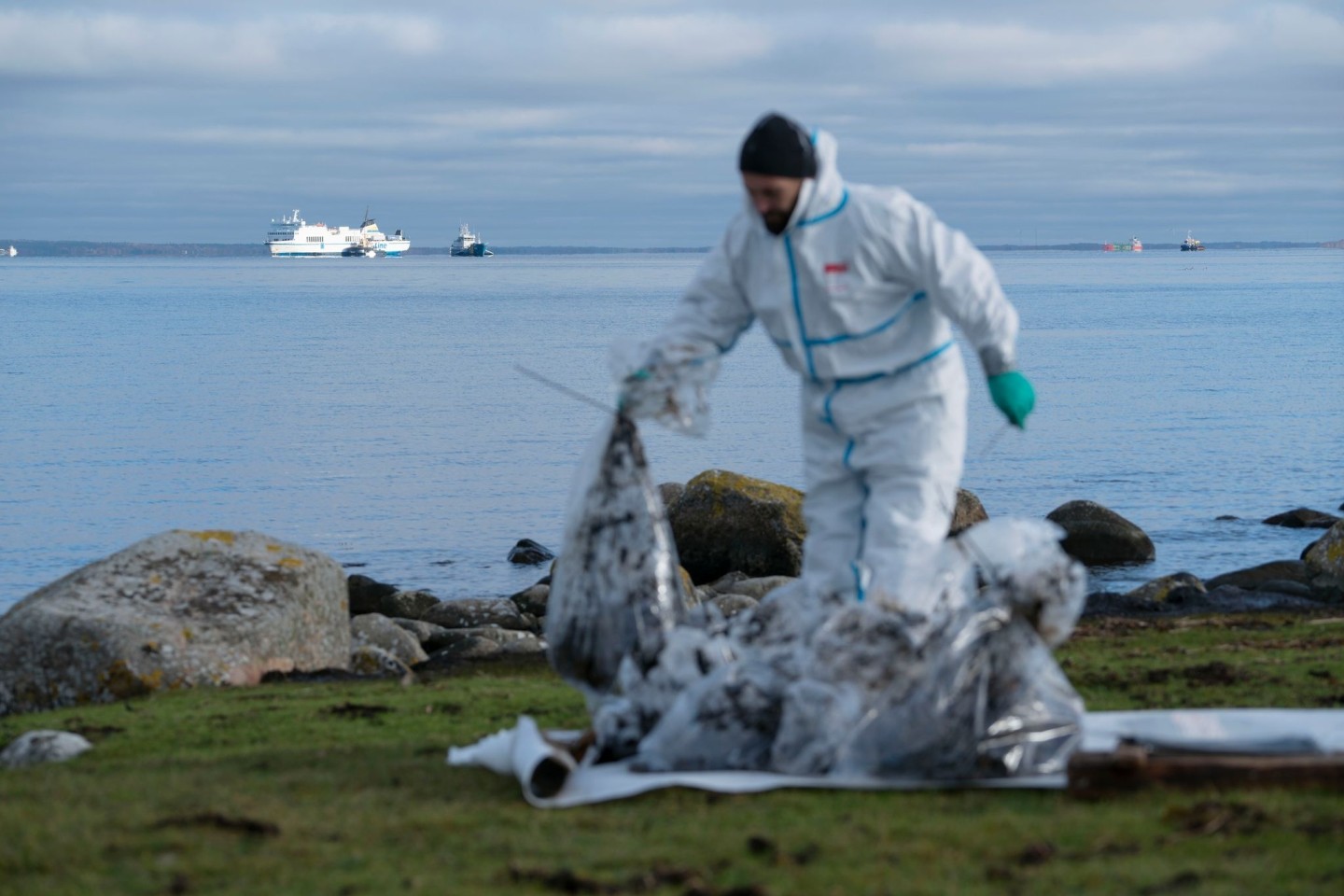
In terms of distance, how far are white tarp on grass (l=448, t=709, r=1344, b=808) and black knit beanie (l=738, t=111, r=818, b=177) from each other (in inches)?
90.4

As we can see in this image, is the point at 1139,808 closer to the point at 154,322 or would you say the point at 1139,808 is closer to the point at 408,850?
the point at 408,850

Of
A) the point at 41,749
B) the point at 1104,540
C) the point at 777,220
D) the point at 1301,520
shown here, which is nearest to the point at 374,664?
the point at 41,749

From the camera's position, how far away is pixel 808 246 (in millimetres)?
6582

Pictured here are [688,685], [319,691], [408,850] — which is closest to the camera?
[408,850]

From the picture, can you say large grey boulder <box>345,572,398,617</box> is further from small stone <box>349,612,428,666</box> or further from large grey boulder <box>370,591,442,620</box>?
small stone <box>349,612,428,666</box>

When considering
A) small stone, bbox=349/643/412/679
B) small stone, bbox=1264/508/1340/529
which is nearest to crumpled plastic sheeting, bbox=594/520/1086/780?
small stone, bbox=349/643/412/679

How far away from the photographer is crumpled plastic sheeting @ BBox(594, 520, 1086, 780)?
19.6 feet

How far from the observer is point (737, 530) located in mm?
Result: 18188

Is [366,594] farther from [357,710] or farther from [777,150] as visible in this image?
[777,150]

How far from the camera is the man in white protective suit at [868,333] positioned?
652 cm

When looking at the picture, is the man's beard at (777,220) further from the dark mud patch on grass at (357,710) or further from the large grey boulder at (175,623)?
the large grey boulder at (175,623)

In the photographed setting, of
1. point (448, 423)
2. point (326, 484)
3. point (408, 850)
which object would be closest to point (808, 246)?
point (408, 850)

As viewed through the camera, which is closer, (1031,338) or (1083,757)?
(1083,757)

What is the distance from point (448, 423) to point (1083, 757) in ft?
101
